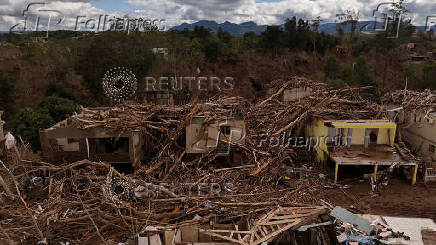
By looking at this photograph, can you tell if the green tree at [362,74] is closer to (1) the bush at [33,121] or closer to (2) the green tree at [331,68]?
(2) the green tree at [331,68]

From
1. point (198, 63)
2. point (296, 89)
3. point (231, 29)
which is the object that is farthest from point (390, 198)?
point (231, 29)

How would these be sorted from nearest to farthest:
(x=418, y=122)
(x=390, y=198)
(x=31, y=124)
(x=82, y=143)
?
(x=390, y=198), (x=82, y=143), (x=418, y=122), (x=31, y=124)

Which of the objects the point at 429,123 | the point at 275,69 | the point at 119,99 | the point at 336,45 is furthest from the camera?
the point at 336,45

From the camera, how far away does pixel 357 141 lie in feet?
50.0

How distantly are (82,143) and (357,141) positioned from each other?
12639 millimetres

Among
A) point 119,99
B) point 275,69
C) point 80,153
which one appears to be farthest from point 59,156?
point 275,69

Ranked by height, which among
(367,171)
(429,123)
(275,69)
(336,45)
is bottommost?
(367,171)

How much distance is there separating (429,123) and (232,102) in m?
9.63

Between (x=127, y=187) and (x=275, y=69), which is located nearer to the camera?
(x=127, y=187)

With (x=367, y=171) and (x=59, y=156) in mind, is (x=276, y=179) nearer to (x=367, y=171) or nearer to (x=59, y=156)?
(x=367, y=171)

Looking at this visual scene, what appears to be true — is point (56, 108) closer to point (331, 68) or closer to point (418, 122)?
point (418, 122)

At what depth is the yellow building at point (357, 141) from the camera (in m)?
14.2

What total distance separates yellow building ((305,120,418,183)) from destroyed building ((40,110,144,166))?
28.7 ft

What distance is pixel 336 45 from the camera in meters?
42.6
